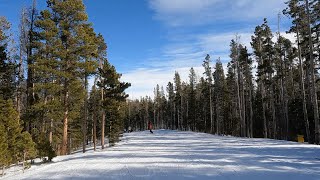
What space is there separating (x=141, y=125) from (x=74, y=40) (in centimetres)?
Answer: 9271

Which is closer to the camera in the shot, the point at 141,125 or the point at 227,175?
the point at 227,175

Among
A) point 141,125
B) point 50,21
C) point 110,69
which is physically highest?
point 50,21

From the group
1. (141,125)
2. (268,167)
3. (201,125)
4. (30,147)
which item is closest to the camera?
(268,167)

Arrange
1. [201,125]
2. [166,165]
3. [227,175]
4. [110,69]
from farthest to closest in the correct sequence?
[201,125] → [110,69] → [166,165] → [227,175]

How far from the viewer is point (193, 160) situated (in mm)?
14617

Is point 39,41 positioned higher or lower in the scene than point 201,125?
higher

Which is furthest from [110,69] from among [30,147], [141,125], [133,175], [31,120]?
[141,125]

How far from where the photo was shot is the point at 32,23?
82.0 feet

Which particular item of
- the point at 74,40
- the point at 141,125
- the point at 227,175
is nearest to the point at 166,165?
the point at 227,175

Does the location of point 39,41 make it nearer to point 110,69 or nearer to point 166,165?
point 110,69

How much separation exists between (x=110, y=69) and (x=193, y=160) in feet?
56.6

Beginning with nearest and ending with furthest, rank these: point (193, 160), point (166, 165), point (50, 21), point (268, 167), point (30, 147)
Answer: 1. point (268, 167)
2. point (166, 165)
3. point (193, 160)
4. point (30, 147)
5. point (50, 21)

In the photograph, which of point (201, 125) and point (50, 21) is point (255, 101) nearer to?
point (201, 125)

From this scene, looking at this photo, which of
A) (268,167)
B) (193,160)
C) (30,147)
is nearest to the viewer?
(268,167)
